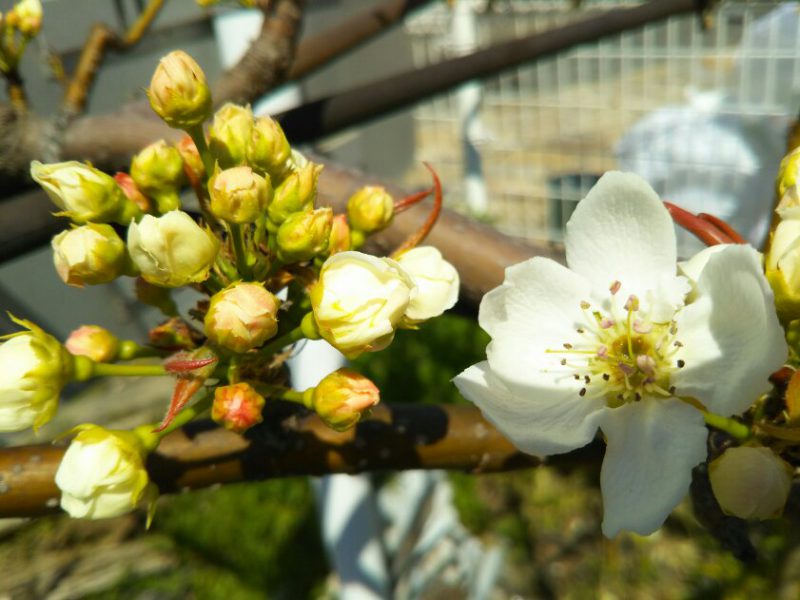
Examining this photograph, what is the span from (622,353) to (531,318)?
0.37 feet

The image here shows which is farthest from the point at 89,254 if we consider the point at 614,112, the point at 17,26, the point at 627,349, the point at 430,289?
the point at 614,112

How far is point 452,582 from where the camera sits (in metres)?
2.49

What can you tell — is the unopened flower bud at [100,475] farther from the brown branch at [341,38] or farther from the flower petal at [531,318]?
the brown branch at [341,38]

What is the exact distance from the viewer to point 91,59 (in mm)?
1496

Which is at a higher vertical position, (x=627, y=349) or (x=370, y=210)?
(x=370, y=210)

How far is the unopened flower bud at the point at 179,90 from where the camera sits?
0.65 m

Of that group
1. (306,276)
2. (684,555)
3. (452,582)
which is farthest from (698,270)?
(684,555)

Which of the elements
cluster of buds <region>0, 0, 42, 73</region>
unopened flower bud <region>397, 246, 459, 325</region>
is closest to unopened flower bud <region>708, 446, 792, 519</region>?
unopened flower bud <region>397, 246, 459, 325</region>

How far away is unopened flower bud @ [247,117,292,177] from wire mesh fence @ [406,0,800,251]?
7.12 ft

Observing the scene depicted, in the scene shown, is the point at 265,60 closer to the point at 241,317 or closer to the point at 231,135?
the point at 231,135

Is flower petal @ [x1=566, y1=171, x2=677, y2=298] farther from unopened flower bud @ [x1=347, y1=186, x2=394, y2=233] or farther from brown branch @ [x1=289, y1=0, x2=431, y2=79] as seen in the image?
brown branch @ [x1=289, y1=0, x2=431, y2=79]

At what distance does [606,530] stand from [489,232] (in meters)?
0.44

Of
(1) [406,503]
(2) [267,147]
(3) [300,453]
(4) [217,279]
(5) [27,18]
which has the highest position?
(5) [27,18]

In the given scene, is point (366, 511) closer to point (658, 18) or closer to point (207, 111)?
point (207, 111)
